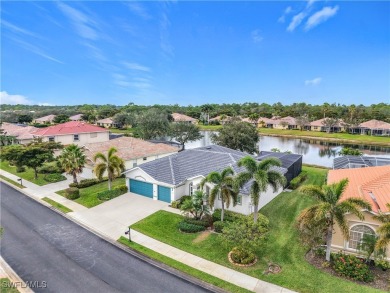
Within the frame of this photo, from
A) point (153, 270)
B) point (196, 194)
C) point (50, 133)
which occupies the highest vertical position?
point (50, 133)

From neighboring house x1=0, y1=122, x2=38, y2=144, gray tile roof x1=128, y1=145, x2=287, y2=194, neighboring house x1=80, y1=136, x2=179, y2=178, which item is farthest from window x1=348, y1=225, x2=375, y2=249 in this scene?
neighboring house x1=0, y1=122, x2=38, y2=144

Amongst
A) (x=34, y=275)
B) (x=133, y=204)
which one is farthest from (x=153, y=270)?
(x=133, y=204)

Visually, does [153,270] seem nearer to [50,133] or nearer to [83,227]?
[83,227]

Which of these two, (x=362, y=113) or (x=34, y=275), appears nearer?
(x=34, y=275)

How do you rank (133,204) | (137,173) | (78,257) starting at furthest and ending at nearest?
(137,173)
(133,204)
(78,257)

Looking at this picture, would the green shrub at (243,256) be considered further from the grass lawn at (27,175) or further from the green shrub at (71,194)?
the grass lawn at (27,175)

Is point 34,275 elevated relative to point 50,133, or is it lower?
lower

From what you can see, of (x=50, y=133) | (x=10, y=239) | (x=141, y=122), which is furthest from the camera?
(x=141, y=122)

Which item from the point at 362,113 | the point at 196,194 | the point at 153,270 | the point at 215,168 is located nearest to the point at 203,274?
the point at 153,270
